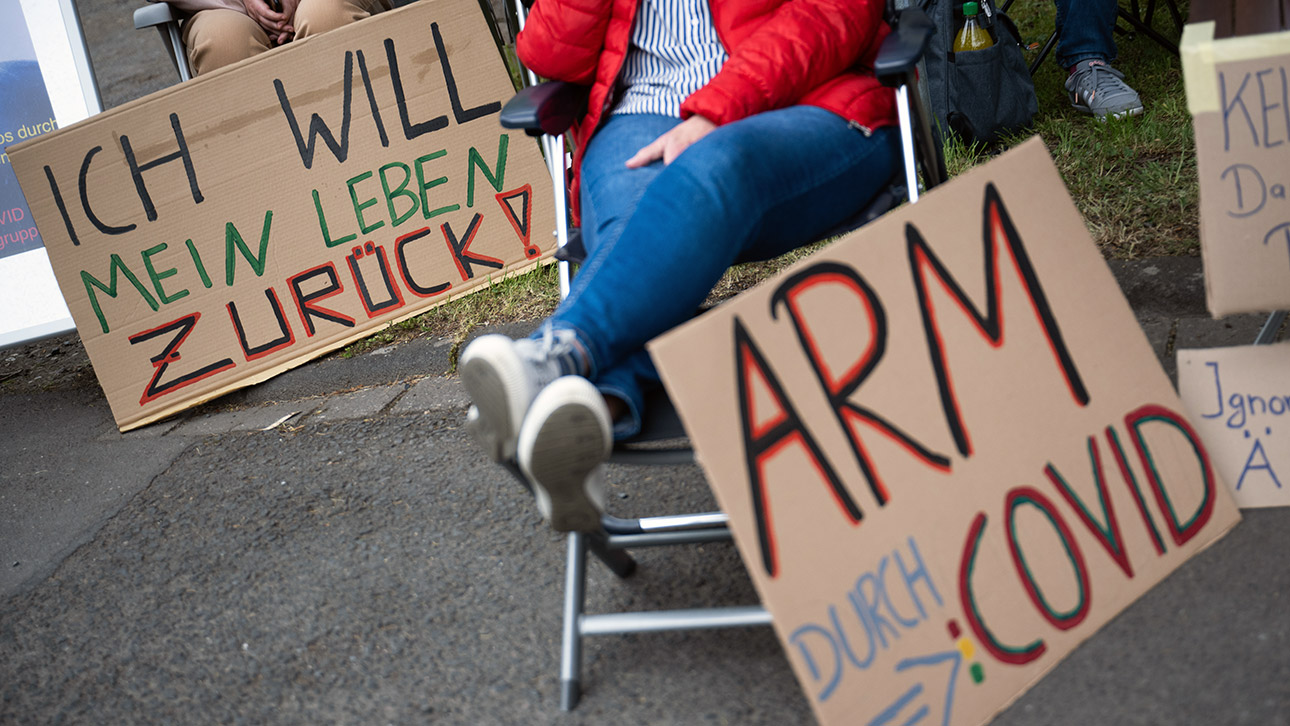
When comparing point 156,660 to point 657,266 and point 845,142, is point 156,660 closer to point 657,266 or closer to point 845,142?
point 657,266

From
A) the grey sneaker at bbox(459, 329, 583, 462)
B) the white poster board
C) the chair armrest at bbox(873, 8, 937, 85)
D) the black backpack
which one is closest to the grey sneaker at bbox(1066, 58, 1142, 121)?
the black backpack

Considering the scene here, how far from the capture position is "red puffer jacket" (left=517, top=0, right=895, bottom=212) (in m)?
1.75

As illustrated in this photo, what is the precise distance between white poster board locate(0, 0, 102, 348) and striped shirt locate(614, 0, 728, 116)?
2.05 meters

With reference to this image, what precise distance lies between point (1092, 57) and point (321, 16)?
2498 millimetres

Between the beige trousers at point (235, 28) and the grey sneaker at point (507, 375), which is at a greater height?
the beige trousers at point (235, 28)

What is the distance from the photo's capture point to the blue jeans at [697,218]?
4.68 ft

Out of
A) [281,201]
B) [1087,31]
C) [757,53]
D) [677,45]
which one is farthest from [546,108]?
[1087,31]

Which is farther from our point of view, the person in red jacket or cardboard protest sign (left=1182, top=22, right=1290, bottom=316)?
cardboard protest sign (left=1182, top=22, right=1290, bottom=316)

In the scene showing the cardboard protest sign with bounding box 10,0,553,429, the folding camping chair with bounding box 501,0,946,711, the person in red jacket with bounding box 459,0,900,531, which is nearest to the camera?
the person in red jacket with bounding box 459,0,900,531

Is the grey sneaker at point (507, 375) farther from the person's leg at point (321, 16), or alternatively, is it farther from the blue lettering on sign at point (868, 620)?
the person's leg at point (321, 16)

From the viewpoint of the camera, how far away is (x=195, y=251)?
2889 millimetres

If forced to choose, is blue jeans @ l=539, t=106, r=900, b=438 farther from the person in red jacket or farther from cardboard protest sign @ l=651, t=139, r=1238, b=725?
cardboard protest sign @ l=651, t=139, r=1238, b=725

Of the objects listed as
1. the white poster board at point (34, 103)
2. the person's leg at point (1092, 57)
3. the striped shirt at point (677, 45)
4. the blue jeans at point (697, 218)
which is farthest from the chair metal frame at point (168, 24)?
the person's leg at point (1092, 57)

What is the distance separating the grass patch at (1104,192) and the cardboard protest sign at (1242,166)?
3.24 ft
